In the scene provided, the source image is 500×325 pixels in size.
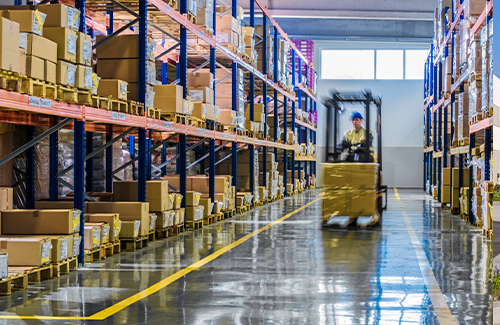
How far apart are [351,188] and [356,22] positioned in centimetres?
1854

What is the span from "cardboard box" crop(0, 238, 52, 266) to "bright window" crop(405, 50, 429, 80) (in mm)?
26937

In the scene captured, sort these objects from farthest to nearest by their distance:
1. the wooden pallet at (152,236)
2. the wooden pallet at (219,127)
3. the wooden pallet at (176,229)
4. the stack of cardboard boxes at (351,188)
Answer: the wooden pallet at (219,127)
the stack of cardboard boxes at (351,188)
the wooden pallet at (176,229)
the wooden pallet at (152,236)

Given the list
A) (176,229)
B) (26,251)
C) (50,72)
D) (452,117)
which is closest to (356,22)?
(452,117)

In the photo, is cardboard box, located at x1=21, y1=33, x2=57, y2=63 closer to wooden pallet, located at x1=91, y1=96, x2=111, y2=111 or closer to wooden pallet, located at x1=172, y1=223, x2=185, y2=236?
wooden pallet, located at x1=91, y1=96, x2=111, y2=111

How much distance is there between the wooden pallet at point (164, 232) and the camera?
341 inches

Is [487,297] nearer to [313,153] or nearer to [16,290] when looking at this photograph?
[16,290]

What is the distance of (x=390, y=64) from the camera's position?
29.8 meters

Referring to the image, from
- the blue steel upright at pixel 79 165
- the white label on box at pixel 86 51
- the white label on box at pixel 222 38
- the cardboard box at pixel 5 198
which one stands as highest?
the white label on box at pixel 222 38

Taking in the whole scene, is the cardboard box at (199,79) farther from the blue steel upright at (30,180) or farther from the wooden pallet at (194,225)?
the blue steel upright at (30,180)

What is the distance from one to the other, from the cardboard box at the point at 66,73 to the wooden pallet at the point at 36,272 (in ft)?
6.28

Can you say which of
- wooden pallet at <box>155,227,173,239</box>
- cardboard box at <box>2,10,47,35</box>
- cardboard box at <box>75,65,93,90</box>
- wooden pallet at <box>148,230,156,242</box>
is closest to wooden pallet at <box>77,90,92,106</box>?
cardboard box at <box>75,65,93,90</box>

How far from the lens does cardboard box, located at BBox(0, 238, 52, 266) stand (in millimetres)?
5496

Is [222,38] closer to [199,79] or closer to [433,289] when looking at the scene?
[199,79]

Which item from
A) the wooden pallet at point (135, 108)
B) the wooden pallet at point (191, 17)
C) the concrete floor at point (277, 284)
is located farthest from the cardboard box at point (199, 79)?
the concrete floor at point (277, 284)
